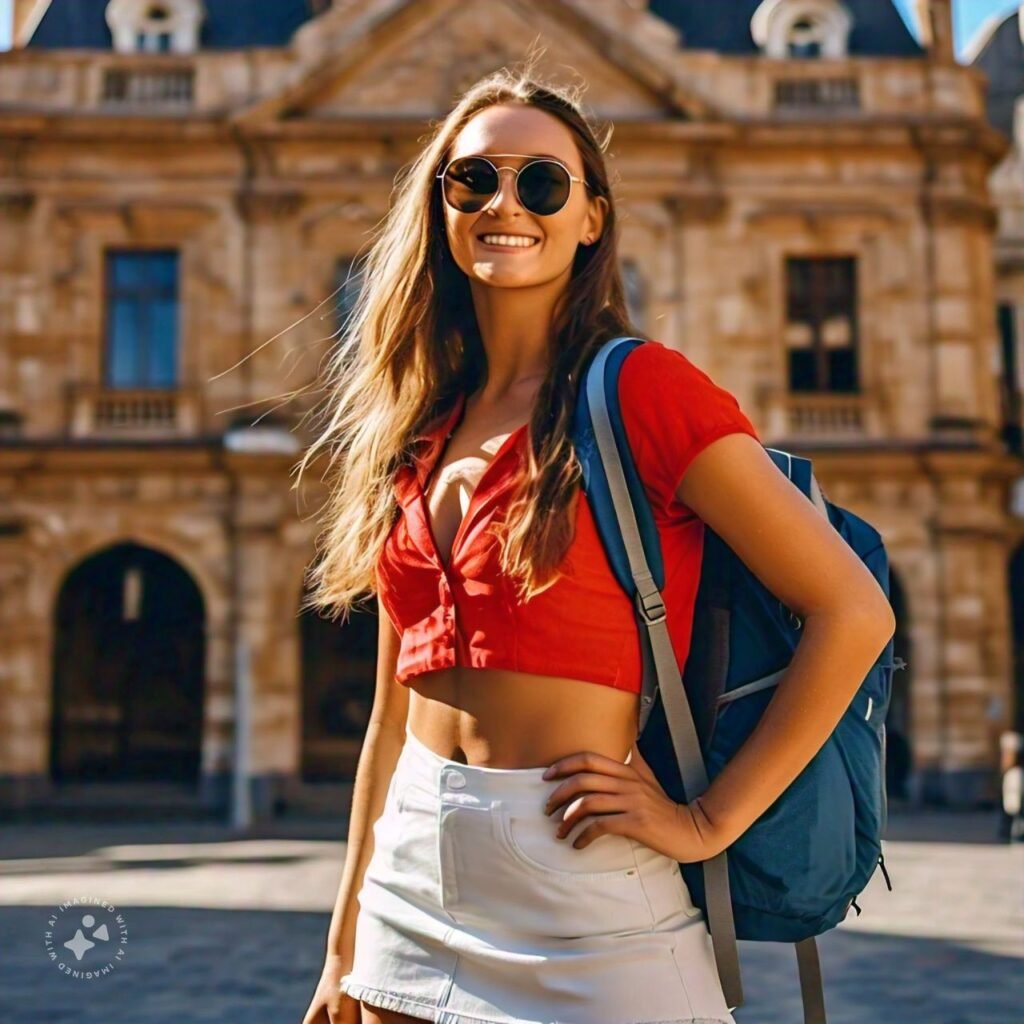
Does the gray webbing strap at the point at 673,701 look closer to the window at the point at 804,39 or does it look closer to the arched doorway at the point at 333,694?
the arched doorway at the point at 333,694

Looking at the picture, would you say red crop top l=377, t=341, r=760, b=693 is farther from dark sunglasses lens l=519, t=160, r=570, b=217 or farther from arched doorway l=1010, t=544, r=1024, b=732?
arched doorway l=1010, t=544, r=1024, b=732

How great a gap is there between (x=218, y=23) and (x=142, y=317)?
6.17 metres

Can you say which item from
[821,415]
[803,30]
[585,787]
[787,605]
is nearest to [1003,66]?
[803,30]

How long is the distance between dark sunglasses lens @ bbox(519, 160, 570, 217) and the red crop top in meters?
0.29

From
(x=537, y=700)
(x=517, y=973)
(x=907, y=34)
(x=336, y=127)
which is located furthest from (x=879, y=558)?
(x=907, y=34)

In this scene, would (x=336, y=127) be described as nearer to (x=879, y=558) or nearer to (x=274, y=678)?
(x=274, y=678)

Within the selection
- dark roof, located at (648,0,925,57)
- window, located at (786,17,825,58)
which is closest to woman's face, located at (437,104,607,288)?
window, located at (786,17,825,58)

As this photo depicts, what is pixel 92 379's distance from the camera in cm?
2280

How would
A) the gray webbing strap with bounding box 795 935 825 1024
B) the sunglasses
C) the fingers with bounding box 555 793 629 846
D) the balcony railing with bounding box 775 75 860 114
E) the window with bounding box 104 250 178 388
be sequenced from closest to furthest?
the fingers with bounding box 555 793 629 846 → the gray webbing strap with bounding box 795 935 825 1024 → the sunglasses → the window with bounding box 104 250 178 388 → the balcony railing with bounding box 775 75 860 114

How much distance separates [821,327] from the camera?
23.2 metres

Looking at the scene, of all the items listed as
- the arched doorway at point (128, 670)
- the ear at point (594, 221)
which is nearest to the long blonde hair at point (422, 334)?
the ear at point (594, 221)

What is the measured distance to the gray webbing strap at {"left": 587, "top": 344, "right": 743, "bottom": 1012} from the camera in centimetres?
194

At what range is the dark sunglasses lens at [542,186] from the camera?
7.27 feet

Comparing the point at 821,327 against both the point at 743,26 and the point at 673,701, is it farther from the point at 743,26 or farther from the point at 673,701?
the point at 673,701
